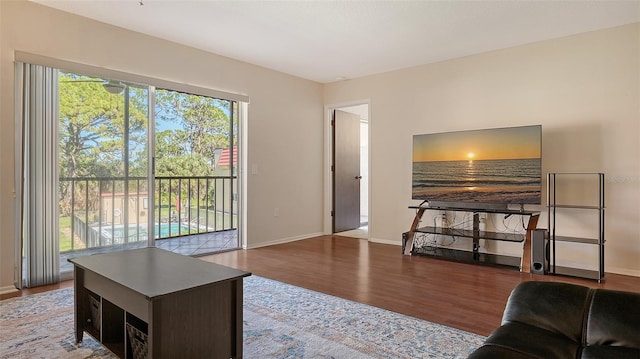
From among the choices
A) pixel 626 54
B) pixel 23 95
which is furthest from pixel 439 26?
pixel 23 95

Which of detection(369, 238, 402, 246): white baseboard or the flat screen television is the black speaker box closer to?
the flat screen television

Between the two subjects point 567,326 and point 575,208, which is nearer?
point 567,326

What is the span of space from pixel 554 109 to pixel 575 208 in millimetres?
1088

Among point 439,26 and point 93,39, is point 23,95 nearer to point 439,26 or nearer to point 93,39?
point 93,39

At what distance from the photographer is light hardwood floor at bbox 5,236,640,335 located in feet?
8.93

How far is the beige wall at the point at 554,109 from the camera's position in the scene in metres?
3.65

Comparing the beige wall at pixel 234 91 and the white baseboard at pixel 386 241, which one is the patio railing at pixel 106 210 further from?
the white baseboard at pixel 386 241

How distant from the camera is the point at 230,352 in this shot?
1860 millimetres

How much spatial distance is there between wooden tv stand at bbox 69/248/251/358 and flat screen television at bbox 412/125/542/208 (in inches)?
126

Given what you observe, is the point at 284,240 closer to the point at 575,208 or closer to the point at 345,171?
the point at 345,171

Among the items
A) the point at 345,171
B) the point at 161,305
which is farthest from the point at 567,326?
the point at 345,171

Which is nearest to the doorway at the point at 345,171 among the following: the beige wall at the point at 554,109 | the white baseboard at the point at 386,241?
the white baseboard at the point at 386,241

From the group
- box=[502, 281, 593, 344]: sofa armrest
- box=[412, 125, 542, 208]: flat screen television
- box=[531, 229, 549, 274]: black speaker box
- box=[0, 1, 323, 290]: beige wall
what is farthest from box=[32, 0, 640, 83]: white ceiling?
box=[502, 281, 593, 344]: sofa armrest

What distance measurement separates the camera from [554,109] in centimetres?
405
